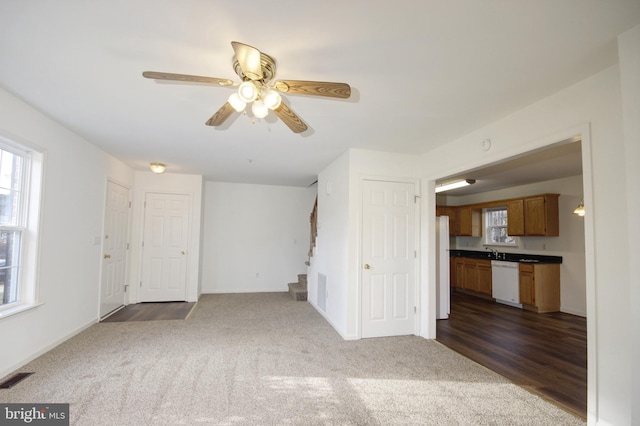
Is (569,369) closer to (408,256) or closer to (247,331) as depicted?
(408,256)

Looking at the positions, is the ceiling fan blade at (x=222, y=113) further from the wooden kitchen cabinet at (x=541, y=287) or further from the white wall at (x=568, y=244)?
the white wall at (x=568, y=244)

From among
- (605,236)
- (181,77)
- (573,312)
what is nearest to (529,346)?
(605,236)

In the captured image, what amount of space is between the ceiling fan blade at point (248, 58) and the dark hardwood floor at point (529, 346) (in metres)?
3.32

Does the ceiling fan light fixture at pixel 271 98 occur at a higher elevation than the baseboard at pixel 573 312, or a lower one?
Answer: higher

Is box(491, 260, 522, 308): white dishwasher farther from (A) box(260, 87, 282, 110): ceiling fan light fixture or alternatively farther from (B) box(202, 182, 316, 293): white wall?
(A) box(260, 87, 282, 110): ceiling fan light fixture

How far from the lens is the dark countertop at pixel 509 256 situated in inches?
219

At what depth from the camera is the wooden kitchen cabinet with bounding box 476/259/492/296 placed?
6.27 meters

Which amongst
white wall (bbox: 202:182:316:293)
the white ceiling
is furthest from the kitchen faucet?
the white ceiling

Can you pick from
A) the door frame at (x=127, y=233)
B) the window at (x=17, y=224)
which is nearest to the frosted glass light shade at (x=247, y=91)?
the window at (x=17, y=224)

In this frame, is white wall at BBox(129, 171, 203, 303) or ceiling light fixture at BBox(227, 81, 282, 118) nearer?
ceiling light fixture at BBox(227, 81, 282, 118)

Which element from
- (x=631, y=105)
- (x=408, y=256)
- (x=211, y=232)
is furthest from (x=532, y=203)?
(x=211, y=232)

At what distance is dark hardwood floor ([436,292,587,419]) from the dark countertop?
991 millimetres

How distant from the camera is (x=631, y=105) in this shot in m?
1.61

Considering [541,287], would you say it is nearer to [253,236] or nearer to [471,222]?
[471,222]
